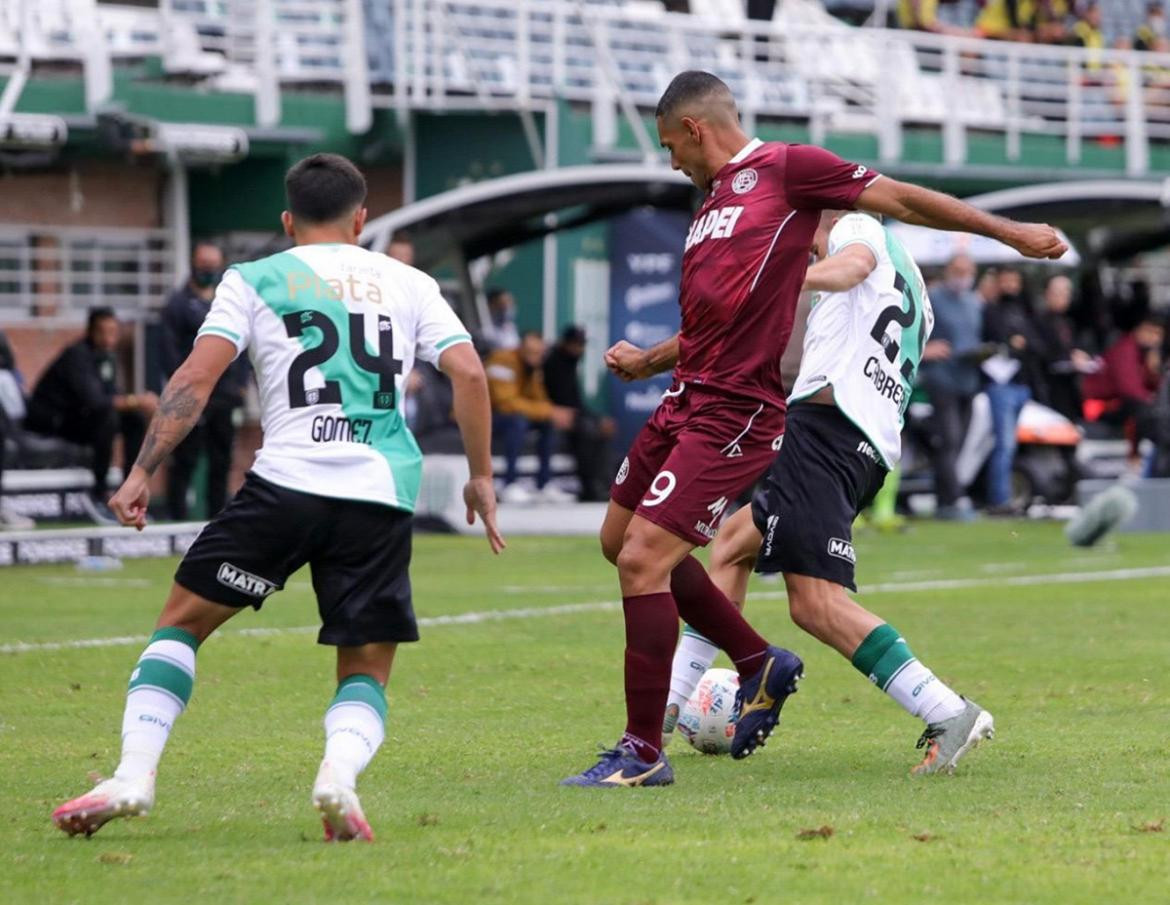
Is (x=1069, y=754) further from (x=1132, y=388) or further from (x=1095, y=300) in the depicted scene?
(x=1095, y=300)

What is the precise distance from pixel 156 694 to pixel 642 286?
17455 mm

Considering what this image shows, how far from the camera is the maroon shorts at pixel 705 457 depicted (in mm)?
6945

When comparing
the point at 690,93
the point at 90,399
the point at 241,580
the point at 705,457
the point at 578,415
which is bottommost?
the point at 578,415

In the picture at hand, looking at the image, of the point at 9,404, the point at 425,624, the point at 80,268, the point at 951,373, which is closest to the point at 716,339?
the point at 425,624

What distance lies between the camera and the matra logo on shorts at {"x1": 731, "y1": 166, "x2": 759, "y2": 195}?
7066mm

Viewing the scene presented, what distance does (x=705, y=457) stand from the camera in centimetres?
700

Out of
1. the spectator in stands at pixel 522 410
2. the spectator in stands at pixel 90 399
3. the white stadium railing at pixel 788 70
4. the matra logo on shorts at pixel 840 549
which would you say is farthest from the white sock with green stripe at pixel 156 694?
the white stadium railing at pixel 788 70

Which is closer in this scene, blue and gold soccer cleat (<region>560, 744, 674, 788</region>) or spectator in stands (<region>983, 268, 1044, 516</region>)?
blue and gold soccer cleat (<region>560, 744, 674, 788</region>)

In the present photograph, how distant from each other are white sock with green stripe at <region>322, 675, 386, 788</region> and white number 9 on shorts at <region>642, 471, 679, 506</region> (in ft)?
4.10

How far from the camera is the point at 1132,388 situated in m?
23.9

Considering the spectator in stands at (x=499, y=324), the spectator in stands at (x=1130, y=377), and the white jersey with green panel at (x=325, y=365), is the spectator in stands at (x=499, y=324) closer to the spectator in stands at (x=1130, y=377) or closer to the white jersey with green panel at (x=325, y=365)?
the spectator in stands at (x=1130, y=377)

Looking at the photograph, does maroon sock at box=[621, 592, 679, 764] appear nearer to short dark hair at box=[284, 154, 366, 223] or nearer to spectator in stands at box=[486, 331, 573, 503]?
short dark hair at box=[284, 154, 366, 223]

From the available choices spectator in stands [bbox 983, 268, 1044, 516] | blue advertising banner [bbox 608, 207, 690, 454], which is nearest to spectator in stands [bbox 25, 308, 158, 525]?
blue advertising banner [bbox 608, 207, 690, 454]

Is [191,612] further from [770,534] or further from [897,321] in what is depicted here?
[897,321]
